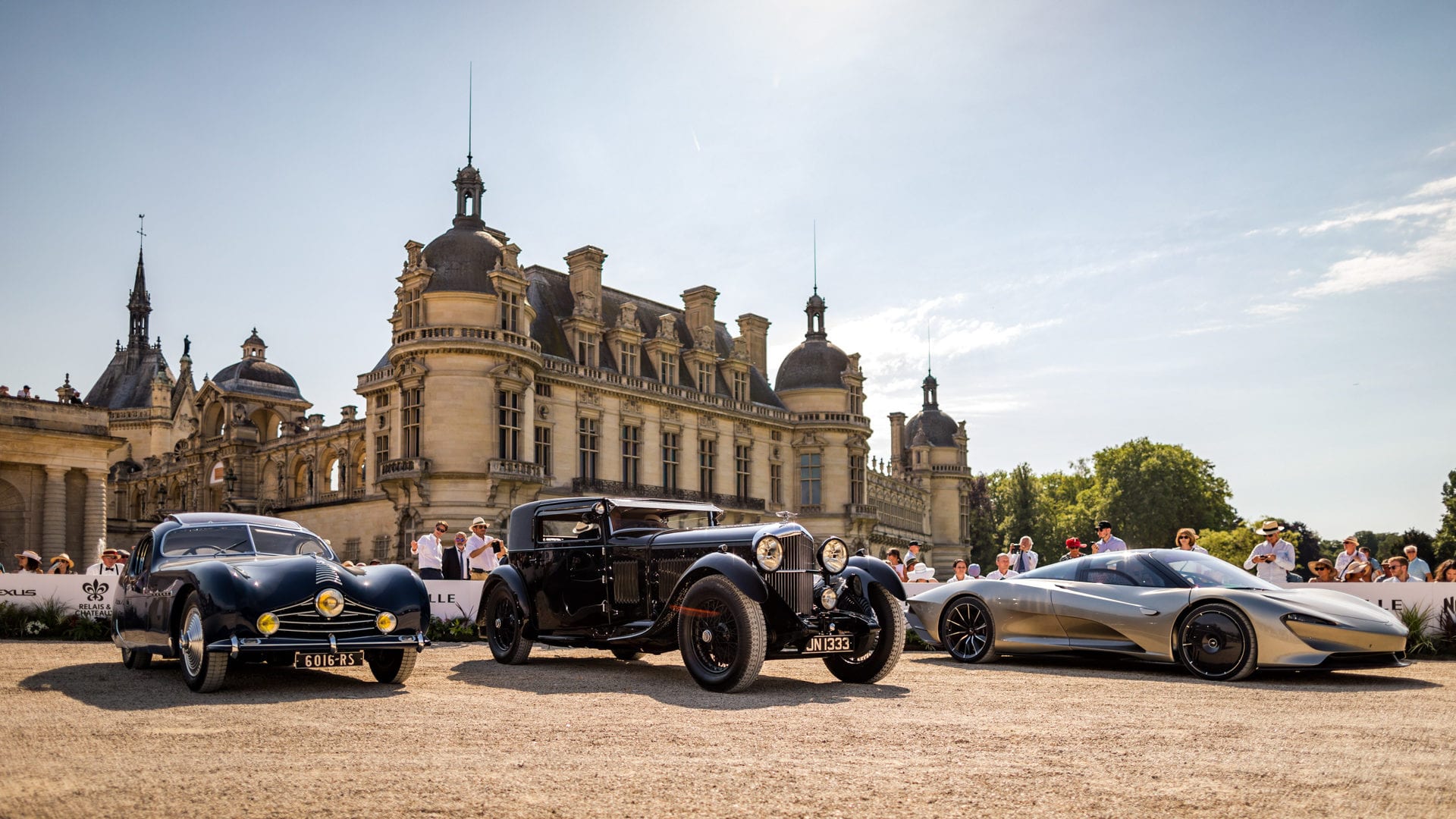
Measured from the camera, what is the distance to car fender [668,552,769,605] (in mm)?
10961

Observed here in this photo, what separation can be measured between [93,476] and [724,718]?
131ft

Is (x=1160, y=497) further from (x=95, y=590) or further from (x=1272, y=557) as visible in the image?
(x=95, y=590)

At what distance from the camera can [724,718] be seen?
29.3 ft

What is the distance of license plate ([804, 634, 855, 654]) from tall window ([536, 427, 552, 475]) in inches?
1267

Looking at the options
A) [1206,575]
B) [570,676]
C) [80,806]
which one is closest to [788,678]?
[570,676]

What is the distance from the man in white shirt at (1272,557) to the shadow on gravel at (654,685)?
721 centimetres

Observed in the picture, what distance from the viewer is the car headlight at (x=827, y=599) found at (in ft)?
38.0

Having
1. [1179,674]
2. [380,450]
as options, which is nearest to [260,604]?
[1179,674]

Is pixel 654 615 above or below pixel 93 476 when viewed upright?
below

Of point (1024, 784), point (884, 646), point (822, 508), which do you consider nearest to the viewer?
point (1024, 784)

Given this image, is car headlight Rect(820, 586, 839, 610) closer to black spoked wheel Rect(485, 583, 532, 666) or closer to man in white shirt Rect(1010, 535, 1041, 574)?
black spoked wheel Rect(485, 583, 532, 666)

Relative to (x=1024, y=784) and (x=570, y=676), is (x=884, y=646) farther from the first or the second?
(x=1024, y=784)

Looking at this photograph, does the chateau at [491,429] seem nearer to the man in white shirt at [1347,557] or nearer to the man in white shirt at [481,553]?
the man in white shirt at [481,553]

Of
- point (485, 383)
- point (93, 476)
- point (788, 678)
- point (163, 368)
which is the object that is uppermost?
point (163, 368)
